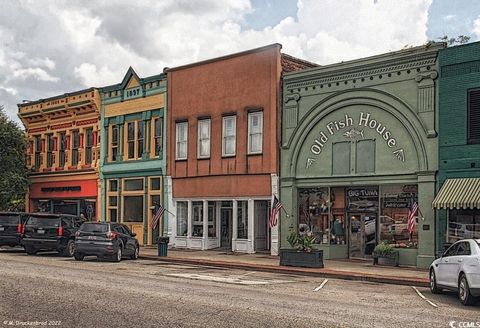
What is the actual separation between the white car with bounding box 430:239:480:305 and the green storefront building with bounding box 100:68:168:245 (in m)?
19.6

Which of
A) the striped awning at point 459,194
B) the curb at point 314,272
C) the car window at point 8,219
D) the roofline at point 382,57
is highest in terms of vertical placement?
the roofline at point 382,57

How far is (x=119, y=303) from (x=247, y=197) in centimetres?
1786

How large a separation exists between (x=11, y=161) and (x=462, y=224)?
28834 millimetres

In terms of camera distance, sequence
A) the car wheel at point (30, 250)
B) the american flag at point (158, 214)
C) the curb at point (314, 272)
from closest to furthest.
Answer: the curb at point (314, 272) < the car wheel at point (30, 250) < the american flag at point (158, 214)

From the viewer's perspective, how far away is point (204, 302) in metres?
13.2

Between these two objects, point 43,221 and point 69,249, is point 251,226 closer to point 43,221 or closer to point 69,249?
point 69,249

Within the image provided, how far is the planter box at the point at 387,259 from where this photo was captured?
24.4m

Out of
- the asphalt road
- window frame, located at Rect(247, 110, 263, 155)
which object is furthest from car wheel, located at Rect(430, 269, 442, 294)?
window frame, located at Rect(247, 110, 263, 155)

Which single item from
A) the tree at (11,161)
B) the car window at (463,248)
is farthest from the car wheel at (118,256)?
→ the tree at (11,161)

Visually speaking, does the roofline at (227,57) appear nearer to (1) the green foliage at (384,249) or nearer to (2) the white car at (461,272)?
(1) the green foliage at (384,249)

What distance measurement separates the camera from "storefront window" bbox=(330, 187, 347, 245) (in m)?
27.4

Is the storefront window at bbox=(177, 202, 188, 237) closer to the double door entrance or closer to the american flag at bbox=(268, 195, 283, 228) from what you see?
the american flag at bbox=(268, 195, 283, 228)

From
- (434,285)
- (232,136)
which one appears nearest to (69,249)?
(232,136)

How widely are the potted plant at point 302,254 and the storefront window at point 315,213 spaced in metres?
4.07
